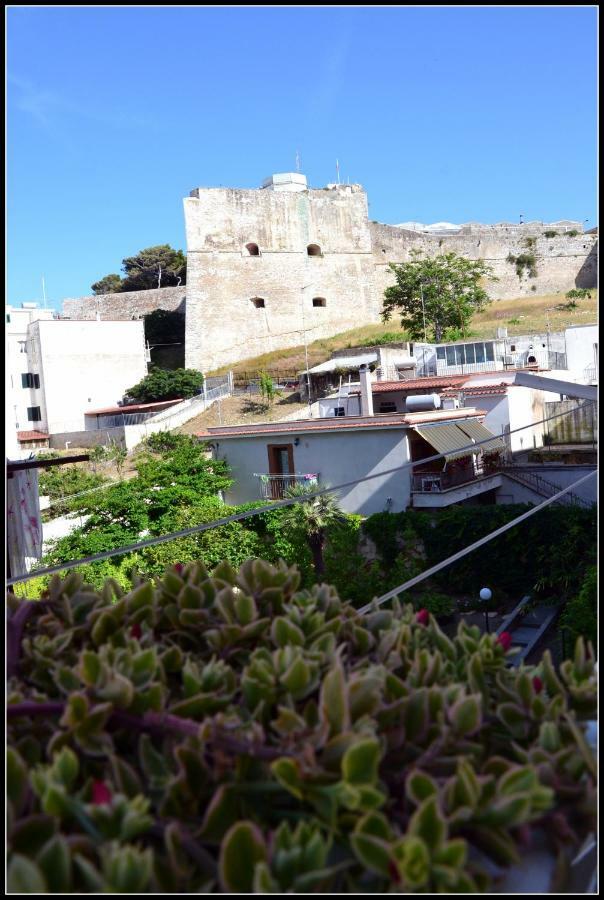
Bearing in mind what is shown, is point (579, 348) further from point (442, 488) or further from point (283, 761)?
point (283, 761)

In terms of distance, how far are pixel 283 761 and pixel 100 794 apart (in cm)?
26

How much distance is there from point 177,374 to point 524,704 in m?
32.4

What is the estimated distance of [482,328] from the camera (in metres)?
34.0

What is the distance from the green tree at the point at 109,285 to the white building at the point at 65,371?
14.0 m

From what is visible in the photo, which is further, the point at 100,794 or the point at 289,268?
the point at 289,268

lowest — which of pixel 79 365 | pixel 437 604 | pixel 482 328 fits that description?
pixel 437 604

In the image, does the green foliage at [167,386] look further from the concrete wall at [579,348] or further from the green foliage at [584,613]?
the green foliage at [584,613]

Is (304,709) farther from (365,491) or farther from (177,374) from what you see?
(177,374)

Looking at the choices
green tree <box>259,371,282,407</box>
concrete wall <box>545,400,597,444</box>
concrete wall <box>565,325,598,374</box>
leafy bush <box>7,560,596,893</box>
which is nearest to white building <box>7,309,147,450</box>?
green tree <box>259,371,282,407</box>

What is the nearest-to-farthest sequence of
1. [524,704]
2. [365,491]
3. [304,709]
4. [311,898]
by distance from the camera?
[311,898] < [304,709] < [524,704] < [365,491]

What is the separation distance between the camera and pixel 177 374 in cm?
3312

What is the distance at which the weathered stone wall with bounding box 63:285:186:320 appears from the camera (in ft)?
136

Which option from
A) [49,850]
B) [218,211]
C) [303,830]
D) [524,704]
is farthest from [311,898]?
[218,211]

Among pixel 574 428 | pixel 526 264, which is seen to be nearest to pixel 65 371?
pixel 574 428
